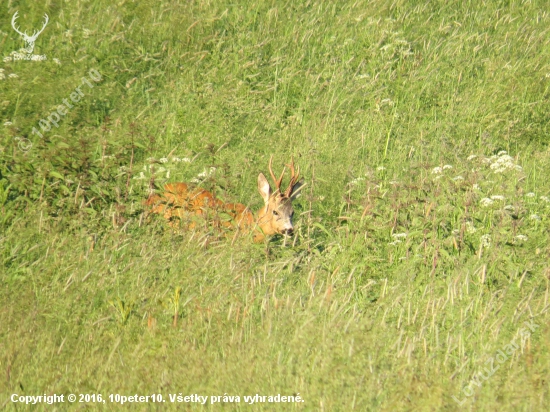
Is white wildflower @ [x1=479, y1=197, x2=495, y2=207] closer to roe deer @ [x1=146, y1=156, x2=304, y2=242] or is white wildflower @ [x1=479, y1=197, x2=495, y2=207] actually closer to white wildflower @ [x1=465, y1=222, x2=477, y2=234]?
white wildflower @ [x1=465, y1=222, x2=477, y2=234]

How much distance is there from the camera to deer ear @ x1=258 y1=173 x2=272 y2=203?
8133 mm

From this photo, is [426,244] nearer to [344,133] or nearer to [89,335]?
[89,335]

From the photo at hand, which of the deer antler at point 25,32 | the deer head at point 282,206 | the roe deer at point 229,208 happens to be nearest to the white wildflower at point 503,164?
the roe deer at point 229,208

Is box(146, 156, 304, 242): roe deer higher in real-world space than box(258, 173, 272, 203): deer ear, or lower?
lower

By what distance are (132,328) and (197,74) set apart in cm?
532

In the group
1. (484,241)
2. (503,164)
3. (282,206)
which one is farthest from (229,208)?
(503,164)

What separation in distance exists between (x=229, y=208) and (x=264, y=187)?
1.33m

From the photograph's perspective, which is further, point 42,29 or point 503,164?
point 42,29

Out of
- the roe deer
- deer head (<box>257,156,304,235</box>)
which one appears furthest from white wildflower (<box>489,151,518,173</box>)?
deer head (<box>257,156,304,235</box>)

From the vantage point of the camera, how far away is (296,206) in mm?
8562

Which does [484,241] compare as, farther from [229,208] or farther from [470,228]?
[229,208]

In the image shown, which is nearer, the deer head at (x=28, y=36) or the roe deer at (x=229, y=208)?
the roe deer at (x=229, y=208)

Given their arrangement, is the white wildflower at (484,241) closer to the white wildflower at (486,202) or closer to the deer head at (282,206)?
the white wildflower at (486,202)

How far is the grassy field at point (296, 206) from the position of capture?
4.44 metres
